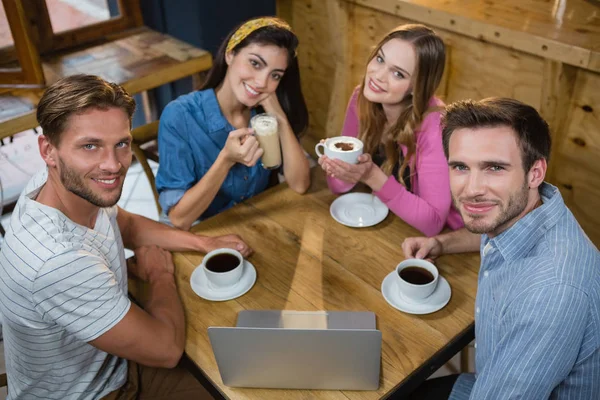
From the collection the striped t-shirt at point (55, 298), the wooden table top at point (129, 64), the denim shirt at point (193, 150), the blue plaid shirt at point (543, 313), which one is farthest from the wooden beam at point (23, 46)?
the blue plaid shirt at point (543, 313)

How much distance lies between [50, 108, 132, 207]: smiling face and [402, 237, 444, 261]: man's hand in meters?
0.83

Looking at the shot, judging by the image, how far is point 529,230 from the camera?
127 centimetres

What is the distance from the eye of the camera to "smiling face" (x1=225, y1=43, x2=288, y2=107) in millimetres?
1963

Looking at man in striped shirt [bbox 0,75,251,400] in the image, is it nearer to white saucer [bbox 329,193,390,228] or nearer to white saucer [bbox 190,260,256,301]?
white saucer [bbox 190,260,256,301]

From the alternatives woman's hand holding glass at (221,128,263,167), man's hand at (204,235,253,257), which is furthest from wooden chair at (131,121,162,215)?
man's hand at (204,235,253,257)

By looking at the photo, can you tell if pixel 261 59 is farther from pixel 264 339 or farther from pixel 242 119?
pixel 264 339

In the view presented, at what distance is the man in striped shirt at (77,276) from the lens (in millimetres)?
1308

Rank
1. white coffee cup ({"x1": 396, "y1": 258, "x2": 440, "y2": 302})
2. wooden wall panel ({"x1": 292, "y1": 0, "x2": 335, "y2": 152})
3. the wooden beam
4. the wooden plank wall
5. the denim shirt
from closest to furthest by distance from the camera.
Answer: white coffee cup ({"x1": 396, "y1": 258, "x2": 440, "y2": 302}), the denim shirt, the wooden plank wall, the wooden beam, wooden wall panel ({"x1": 292, "y1": 0, "x2": 335, "y2": 152})

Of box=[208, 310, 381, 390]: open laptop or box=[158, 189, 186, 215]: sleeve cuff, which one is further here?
box=[158, 189, 186, 215]: sleeve cuff

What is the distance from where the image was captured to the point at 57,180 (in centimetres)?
142

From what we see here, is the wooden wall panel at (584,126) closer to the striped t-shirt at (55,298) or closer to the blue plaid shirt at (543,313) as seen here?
the blue plaid shirt at (543,313)

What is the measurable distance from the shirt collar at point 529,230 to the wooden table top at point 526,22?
1.27 meters

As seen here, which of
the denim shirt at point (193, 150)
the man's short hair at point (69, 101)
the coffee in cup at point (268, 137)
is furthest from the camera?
the denim shirt at point (193, 150)

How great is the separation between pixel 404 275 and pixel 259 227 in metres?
0.50
